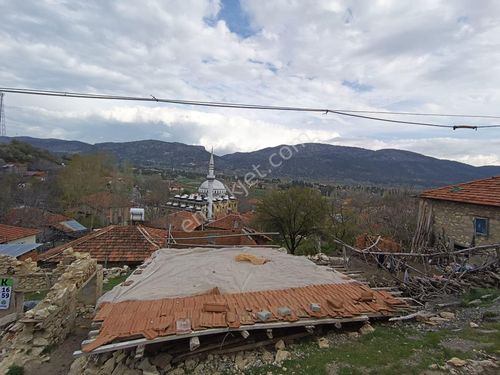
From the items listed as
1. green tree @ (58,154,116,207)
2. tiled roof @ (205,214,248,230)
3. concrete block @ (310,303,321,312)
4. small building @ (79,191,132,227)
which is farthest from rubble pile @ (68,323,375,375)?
green tree @ (58,154,116,207)

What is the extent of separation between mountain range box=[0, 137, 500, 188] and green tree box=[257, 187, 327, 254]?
52.2m

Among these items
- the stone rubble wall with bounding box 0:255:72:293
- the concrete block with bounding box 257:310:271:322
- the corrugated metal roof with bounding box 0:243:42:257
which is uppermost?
the concrete block with bounding box 257:310:271:322

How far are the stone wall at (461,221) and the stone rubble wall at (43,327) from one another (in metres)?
14.9

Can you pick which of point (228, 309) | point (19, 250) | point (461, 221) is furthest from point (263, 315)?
point (19, 250)

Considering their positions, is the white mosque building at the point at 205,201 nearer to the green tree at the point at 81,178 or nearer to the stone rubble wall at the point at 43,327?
the green tree at the point at 81,178

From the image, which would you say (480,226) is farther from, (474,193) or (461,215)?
(474,193)

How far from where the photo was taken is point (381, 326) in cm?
648

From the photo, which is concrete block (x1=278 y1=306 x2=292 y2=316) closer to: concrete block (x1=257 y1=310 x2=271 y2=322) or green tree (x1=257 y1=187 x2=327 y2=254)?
concrete block (x1=257 y1=310 x2=271 y2=322)

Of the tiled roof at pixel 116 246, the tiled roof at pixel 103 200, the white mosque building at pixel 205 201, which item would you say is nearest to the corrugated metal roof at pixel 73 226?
the tiled roof at pixel 103 200

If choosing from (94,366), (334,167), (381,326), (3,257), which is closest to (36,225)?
(3,257)

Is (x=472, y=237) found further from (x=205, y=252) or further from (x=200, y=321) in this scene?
(x=200, y=321)

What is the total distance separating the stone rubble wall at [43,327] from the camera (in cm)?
686

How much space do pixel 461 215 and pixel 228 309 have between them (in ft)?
42.7

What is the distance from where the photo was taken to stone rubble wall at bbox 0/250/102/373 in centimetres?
686
